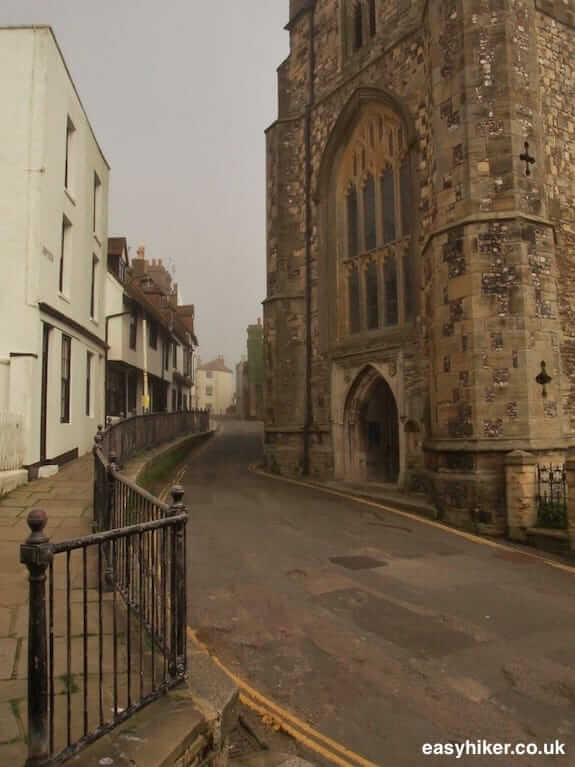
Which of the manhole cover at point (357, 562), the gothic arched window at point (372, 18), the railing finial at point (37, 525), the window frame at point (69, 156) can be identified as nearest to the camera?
the railing finial at point (37, 525)

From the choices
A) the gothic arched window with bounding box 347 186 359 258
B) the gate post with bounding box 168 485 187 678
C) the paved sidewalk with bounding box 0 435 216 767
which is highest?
the gothic arched window with bounding box 347 186 359 258

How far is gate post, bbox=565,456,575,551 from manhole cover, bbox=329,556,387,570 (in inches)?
142

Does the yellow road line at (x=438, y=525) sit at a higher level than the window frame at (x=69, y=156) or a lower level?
lower

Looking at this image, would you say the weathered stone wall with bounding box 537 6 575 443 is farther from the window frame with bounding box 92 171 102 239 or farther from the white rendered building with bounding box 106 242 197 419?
the white rendered building with bounding box 106 242 197 419

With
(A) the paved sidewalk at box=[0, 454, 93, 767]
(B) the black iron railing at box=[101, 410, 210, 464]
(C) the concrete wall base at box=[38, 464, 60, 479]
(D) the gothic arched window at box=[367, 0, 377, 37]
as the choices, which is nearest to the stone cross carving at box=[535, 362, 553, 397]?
(B) the black iron railing at box=[101, 410, 210, 464]

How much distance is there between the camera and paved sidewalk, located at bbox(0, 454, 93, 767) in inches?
134

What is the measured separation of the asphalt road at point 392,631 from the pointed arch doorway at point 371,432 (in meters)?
7.37

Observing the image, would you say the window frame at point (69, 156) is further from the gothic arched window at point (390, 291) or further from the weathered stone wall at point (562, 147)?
the weathered stone wall at point (562, 147)

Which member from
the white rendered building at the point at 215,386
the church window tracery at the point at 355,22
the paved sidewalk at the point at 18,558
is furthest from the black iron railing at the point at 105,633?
the white rendered building at the point at 215,386

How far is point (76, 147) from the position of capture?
16469mm

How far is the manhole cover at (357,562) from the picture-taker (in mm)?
8844

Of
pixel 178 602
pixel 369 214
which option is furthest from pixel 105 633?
pixel 369 214

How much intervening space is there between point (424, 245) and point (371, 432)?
273 inches

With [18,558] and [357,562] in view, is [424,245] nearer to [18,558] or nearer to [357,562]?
[357,562]
